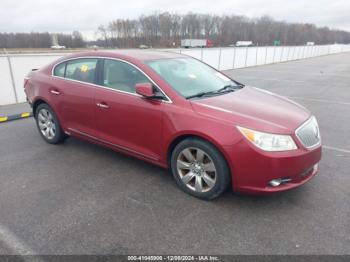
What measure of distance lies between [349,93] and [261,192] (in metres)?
9.91

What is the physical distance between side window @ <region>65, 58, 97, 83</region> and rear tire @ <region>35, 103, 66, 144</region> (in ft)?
2.44

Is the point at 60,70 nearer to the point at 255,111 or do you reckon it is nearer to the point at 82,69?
the point at 82,69


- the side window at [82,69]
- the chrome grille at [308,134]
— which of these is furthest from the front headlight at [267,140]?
the side window at [82,69]

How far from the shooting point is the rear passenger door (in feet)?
12.7

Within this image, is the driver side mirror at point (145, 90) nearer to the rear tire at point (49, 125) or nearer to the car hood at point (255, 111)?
the car hood at point (255, 111)

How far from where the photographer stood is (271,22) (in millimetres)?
90562

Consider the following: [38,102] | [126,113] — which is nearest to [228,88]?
[126,113]

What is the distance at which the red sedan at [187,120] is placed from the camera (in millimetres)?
2717

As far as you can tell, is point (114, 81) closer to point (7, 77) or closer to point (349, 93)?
point (7, 77)

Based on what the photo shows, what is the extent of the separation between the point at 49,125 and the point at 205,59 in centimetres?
1448

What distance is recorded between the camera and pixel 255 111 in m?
2.99

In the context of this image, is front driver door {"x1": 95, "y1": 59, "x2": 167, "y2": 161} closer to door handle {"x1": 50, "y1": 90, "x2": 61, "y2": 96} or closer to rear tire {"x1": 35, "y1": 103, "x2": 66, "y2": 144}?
door handle {"x1": 50, "y1": 90, "x2": 61, "y2": 96}

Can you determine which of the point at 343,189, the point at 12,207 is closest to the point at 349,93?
the point at 343,189

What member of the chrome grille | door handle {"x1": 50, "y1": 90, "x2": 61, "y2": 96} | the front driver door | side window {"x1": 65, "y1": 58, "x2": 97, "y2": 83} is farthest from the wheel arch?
the chrome grille
